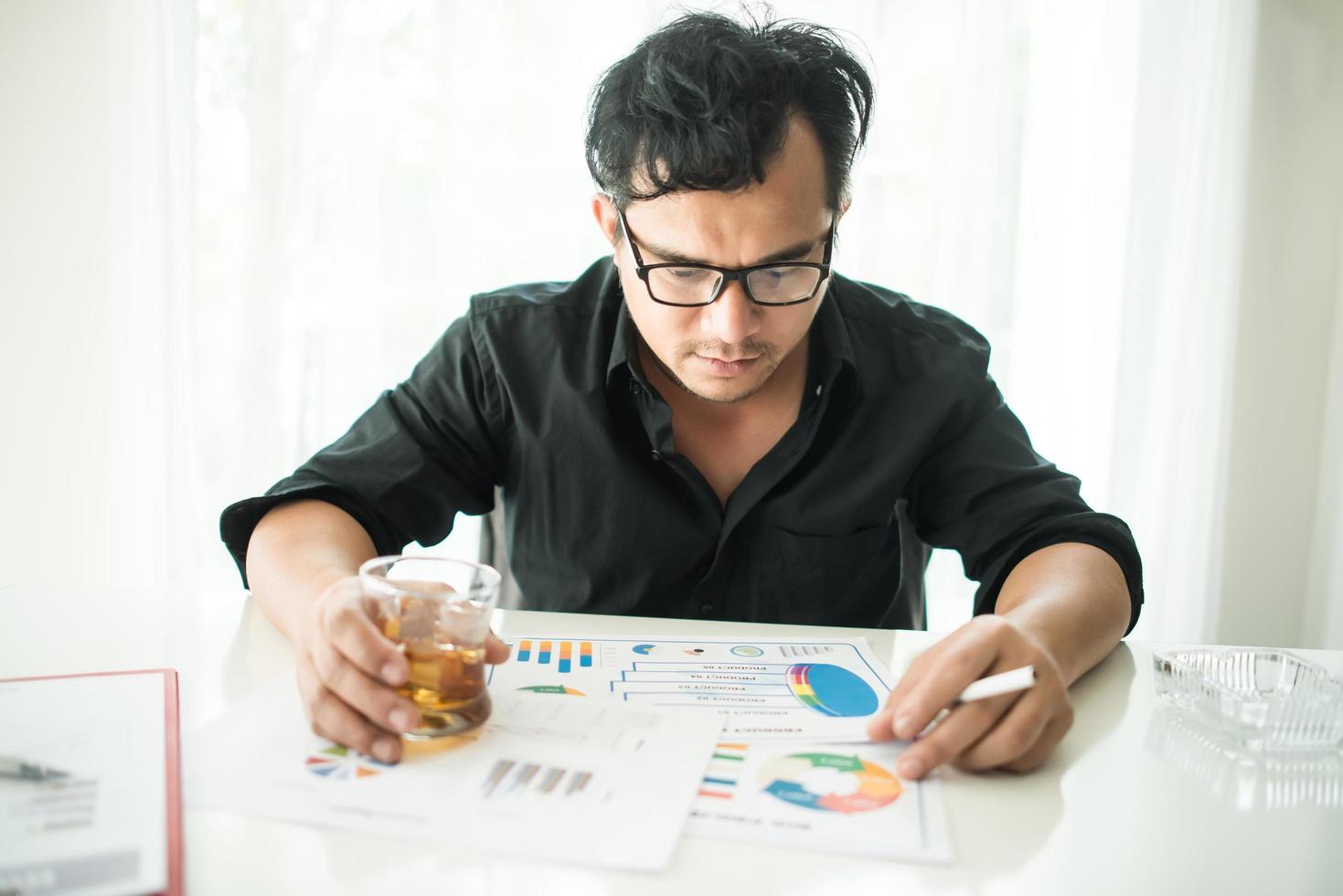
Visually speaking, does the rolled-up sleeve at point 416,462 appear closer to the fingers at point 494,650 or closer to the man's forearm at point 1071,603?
the fingers at point 494,650

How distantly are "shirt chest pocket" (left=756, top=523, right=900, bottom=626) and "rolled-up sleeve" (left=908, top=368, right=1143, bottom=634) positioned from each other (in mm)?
95

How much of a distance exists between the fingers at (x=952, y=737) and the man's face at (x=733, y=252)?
55 cm

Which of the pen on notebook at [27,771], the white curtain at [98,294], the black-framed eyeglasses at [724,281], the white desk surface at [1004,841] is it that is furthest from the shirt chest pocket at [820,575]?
the white curtain at [98,294]

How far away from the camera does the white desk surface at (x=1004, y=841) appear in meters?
0.60

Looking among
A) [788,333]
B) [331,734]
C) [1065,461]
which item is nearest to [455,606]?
[331,734]

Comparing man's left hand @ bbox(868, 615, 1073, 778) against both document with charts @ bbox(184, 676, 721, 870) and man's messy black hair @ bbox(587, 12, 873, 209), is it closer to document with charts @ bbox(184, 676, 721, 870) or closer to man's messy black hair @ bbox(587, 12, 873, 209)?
document with charts @ bbox(184, 676, 721, 870)

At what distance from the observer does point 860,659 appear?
3.26ft

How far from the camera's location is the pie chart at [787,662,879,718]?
0.86m

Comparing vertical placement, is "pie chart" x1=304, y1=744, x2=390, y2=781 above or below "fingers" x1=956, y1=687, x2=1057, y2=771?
below

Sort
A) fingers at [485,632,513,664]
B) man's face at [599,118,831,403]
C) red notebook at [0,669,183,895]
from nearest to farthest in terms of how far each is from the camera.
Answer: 1. red notebook at [0,669,183,895]
2. fingers at [485,632,513,664]
3. man's face at [599,118,831,403]

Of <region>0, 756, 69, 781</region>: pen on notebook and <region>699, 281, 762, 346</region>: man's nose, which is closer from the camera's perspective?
<region>0, 756, 69, 781</region>: pen on notebook

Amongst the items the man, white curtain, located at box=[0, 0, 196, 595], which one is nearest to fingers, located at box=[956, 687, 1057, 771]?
the man

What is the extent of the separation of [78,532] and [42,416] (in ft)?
1.04

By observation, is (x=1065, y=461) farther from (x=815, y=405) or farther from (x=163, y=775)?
(x=163, y=775)
